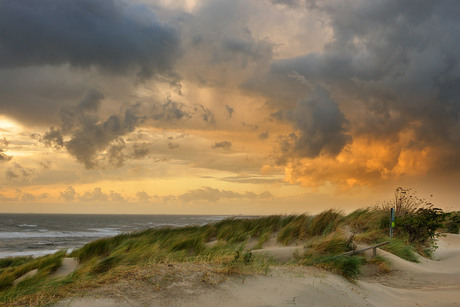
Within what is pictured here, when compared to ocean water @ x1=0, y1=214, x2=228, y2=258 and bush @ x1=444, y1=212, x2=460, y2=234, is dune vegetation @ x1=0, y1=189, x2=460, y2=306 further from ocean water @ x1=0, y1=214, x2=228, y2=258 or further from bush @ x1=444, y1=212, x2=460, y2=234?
bush @ x1=444, y1=212, x2=460, y2=234

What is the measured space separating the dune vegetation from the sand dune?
0.87 feet

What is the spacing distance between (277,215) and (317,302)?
10.3m

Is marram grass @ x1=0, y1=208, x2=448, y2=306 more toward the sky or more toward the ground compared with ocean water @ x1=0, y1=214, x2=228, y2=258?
more toward the sky

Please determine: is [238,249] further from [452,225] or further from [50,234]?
[50,234]

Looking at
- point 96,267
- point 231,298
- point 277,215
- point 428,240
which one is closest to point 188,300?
point 231,298

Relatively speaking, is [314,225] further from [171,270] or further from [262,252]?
[171,270]

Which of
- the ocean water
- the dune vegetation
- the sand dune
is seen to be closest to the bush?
the dune vegetation

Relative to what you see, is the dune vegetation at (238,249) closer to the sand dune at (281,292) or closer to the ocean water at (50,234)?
the sand dune at (281,292)

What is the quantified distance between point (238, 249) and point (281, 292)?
3287 millimetres

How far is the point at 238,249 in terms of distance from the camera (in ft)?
30.4

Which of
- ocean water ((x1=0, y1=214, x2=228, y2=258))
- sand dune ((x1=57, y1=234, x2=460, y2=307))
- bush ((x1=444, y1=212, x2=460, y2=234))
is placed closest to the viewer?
sand dune ((x1=57, y1=234, x2=460, y2=307))

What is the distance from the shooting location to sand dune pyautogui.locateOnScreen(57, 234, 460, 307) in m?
5.12

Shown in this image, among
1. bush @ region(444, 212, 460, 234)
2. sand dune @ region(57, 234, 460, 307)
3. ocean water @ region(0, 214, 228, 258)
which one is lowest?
ocean water @ region(0, 214, 228, 258)

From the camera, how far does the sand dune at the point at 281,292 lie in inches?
202
